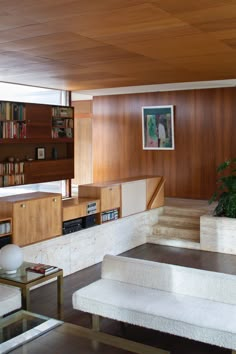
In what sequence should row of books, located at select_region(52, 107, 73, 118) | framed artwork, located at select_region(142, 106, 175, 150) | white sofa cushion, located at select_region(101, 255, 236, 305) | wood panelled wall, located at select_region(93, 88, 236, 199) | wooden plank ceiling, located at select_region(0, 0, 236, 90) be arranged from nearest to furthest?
wooden plank ceiling, located at select_region(0, 0, 236, 90) < white sofa cushion, located at select_region(101, 255, 236, 305) < row of books, located at select_region(52, 107, 73, 118) < wood panelled wall, located at select_region(93, 88, 236, 199) < framed artwork, located at select_region(142, 106, 175, 150)

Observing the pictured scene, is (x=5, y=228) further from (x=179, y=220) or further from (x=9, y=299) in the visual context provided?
(x=179, y=220)

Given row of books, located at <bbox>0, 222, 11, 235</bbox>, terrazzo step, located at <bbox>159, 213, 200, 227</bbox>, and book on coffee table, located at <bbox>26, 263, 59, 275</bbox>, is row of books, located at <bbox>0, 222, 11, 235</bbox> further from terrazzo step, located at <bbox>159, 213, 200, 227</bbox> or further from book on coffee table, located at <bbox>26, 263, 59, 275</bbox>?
terrazzo step, located at <bbox>159, 213, 200, 227</bbox>

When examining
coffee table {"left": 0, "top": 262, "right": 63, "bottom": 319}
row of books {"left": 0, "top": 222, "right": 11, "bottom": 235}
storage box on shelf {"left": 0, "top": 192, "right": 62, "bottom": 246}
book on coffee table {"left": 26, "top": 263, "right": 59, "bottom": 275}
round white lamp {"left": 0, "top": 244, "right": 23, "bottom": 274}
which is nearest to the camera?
coffee table {"left": 0, "top": 262, "right": 63, "bottom": 319}

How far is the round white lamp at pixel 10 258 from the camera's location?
4371 millimetres

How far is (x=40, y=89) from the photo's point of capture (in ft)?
28.9

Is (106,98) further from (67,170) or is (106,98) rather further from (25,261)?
(25,261)

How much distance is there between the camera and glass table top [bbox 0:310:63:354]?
3.38 meters

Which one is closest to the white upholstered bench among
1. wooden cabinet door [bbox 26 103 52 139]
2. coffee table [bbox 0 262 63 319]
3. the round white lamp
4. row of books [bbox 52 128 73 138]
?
coffee table [bbox 0 262 63 319]

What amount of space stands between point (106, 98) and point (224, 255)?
17.0ft

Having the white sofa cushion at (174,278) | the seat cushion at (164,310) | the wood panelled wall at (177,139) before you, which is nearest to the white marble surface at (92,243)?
the white sofa cushion at (174,278)

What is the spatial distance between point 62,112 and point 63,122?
0.67ft

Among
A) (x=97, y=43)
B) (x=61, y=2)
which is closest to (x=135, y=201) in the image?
(x=97, y=43)

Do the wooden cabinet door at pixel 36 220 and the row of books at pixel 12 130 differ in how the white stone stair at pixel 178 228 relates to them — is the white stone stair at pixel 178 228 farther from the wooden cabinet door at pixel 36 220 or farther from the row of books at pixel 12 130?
the row of books at pixel 12 130

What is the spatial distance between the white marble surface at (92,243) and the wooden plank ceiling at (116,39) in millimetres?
2389
